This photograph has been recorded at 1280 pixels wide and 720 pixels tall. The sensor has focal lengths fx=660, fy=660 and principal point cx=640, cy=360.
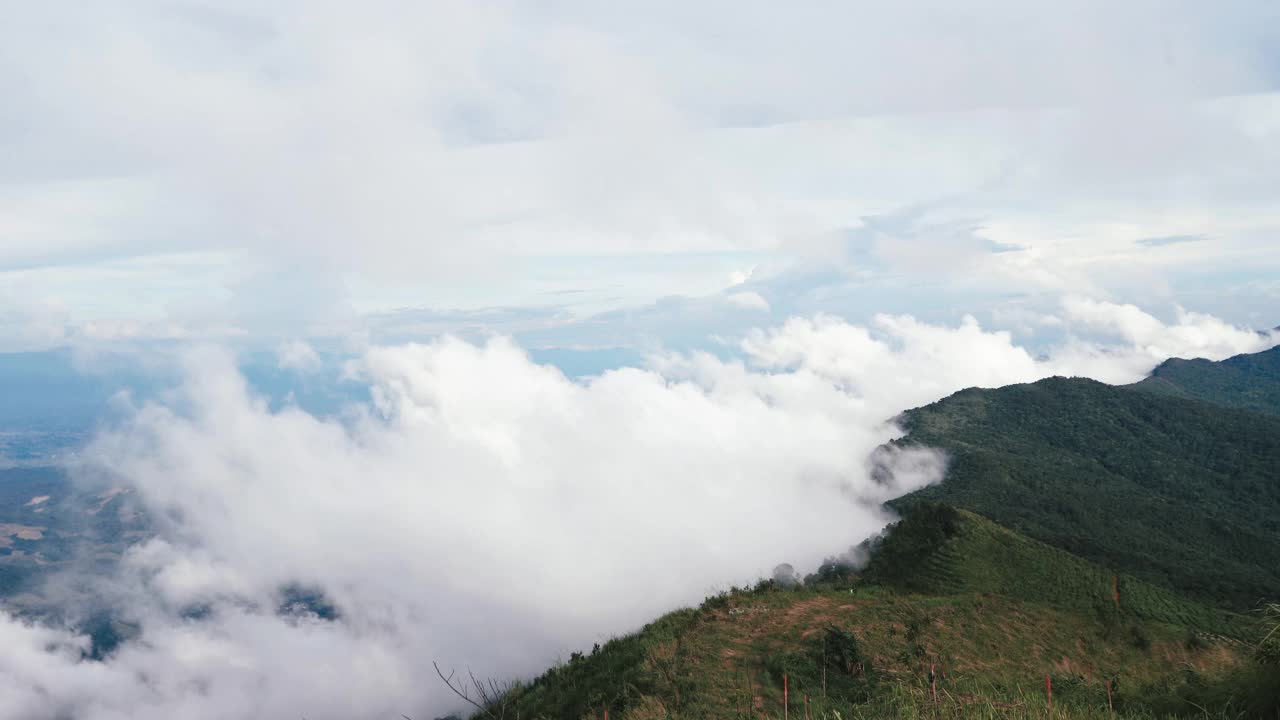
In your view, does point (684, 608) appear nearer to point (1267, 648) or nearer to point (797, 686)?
point (797, 686)

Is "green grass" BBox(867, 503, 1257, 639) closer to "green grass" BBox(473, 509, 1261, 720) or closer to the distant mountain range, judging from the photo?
the distant mountain range

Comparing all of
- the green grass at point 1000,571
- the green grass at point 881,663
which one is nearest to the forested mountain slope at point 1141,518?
the green grass at point 1000,571

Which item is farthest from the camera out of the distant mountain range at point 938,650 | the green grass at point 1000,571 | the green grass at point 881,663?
the green grass at point 1000,571

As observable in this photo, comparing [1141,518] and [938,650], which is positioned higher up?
[938,650]

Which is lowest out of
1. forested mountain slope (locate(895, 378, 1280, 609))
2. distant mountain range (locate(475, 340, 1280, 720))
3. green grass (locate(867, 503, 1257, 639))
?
forested mountain slope (locate(895, 378, 1280, 609))

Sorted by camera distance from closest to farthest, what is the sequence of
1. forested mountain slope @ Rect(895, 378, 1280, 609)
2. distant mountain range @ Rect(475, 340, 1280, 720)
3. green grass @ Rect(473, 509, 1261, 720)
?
distant mountain range @ Rect(475, 340, 1280, 720) < green grass @ Rect(473, 509, 1261, 720) < forested mountain slope @ Rect(895, 378, 1280, 609)

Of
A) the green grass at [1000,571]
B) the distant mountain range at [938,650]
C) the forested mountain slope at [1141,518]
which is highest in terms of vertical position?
the distant mountain range at [938,650]

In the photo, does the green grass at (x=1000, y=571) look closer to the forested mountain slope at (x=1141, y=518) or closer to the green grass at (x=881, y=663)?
the green grass at (x=881, y=663)

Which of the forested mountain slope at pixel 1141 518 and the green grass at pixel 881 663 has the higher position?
the green grass at pixel 881 663

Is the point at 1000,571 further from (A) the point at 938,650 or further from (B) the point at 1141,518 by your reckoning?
(B) the point at 1141,518

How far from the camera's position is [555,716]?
19906 millimetres

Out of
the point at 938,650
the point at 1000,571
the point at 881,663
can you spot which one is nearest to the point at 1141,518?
the point at 1000,571

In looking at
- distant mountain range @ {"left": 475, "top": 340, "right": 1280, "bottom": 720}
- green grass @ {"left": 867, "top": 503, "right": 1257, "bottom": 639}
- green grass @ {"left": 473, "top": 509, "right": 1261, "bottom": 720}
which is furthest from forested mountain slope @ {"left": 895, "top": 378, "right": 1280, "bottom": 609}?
green grass @ {"left": 473, "top": 509, "right": 1261, "bottom": 720}

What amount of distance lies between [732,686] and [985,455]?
196473 mm
